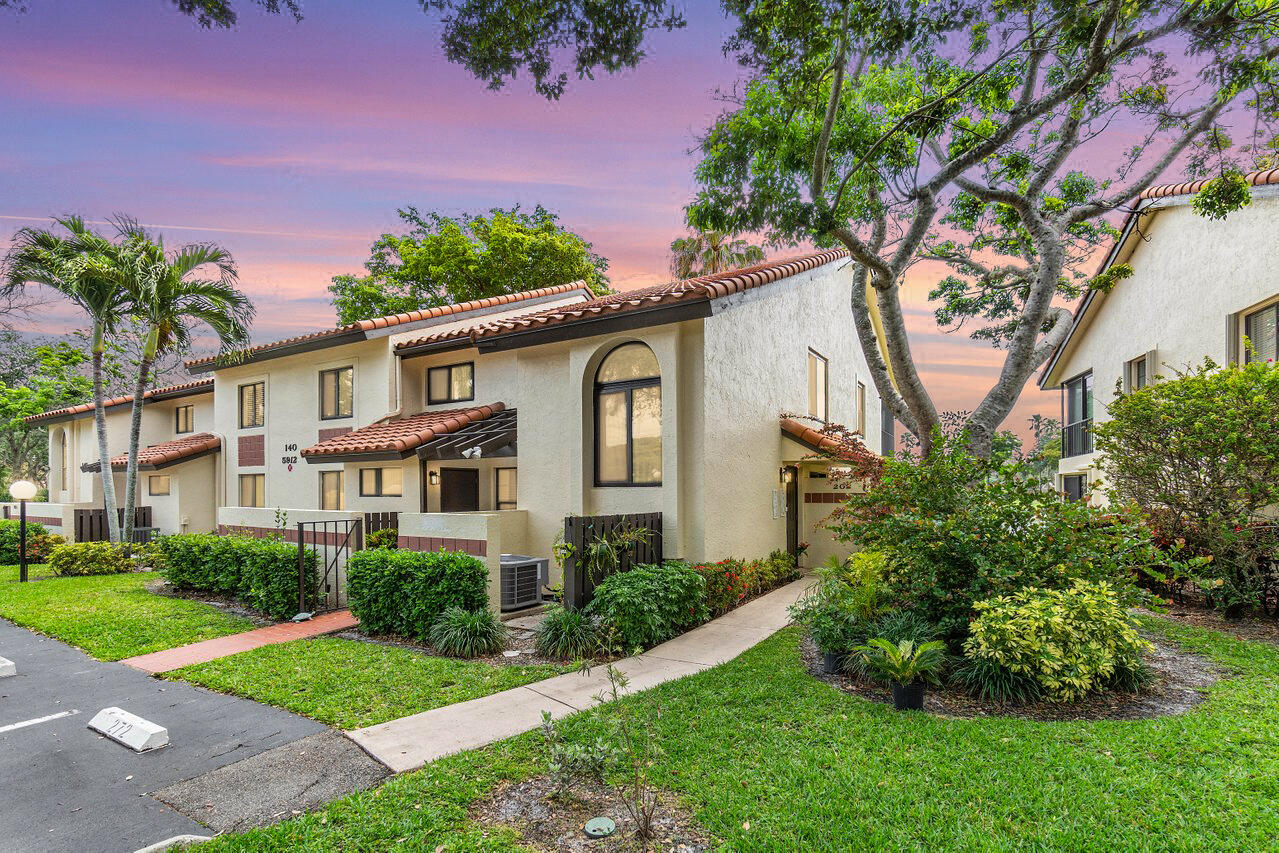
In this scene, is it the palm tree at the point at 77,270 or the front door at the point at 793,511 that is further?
the palm tree at the point at 77,270

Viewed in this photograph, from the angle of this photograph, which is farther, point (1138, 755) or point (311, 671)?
point (311, 671)

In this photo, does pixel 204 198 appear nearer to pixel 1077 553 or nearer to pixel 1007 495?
pixel 1007 495

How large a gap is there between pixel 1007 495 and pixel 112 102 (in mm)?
10957

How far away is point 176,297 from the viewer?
15.6m

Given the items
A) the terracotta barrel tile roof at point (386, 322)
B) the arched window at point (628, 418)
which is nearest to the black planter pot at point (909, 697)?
the arched window at point (628, 418)

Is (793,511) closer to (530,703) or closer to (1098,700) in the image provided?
(1098,700)

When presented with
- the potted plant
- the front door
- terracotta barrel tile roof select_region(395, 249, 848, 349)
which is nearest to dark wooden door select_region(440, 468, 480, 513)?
terracotta barrel tile roof select_region(395, 249, 848, 349)


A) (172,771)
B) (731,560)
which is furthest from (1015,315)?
(172,771)

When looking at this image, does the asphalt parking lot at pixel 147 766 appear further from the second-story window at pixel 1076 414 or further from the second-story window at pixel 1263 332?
the second-story window at pixel 1076 414

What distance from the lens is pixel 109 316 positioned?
616 inches

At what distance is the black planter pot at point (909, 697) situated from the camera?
5.79 meters

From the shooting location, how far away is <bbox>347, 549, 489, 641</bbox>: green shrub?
8.74 meters

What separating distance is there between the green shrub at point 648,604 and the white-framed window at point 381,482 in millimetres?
7578

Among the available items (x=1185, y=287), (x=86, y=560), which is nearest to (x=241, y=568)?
(x=86, y=560)
